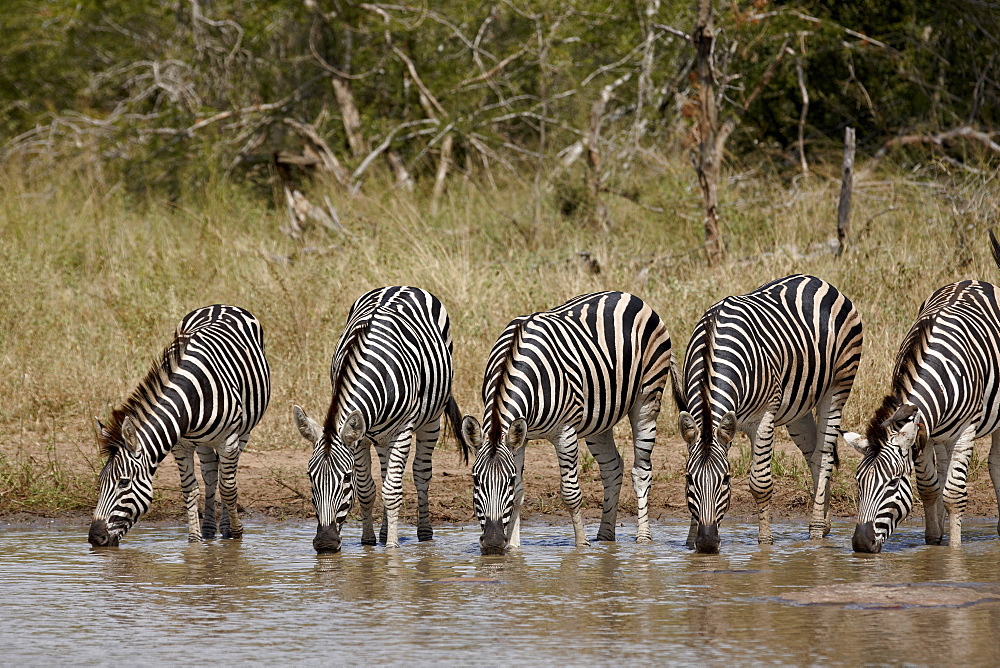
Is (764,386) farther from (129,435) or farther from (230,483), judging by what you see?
(129,435)

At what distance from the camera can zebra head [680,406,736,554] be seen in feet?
22.2

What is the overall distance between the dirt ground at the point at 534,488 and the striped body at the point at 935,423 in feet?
3.70

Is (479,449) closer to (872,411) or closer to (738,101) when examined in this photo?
(872,411)

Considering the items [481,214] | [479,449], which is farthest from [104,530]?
[481,214]

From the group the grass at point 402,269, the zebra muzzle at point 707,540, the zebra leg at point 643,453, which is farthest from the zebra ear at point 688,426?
the grass at point 402,269

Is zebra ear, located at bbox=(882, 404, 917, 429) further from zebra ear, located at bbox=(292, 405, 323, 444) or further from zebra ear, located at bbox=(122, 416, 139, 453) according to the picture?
zebra ear, located at bbox=(122, 416, 139, 453)

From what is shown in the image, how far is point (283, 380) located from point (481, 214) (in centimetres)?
532

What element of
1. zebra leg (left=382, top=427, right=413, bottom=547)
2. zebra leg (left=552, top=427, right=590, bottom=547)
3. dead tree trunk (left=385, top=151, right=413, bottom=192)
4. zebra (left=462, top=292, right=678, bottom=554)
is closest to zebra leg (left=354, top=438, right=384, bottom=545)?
zebra leg (left=382, top=427, right=413, bottom=547)

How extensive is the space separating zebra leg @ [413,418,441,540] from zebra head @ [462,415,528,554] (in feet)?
3.12

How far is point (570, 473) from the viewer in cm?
719

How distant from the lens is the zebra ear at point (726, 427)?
688 cm

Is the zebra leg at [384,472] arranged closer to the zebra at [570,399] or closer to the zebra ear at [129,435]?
the zebra at [570,399]

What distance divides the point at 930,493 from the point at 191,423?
14.1 feet

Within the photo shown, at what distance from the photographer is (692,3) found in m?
16.2
